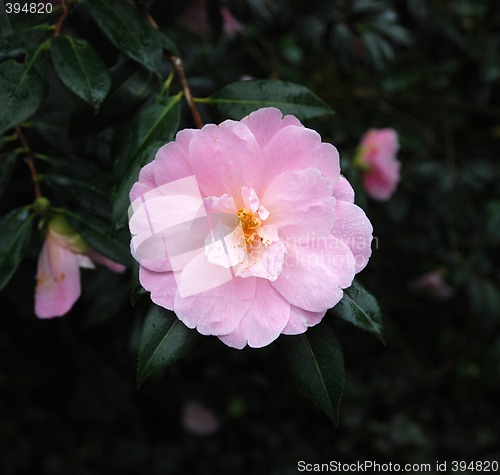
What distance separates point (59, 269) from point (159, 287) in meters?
0.22

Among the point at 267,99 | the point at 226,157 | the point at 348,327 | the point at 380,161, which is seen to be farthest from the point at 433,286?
the point at 226,157

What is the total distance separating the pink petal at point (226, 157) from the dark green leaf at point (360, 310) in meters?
0.16

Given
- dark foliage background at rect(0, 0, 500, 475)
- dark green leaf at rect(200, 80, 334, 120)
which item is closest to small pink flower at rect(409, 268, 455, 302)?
dark foliage background at rect(0, 0, 500, 475)

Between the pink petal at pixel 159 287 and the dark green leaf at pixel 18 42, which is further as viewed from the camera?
the dark green leaf at pixel 18 42

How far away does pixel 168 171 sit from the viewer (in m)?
0.57

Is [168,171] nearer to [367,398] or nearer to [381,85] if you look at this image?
[381,85]

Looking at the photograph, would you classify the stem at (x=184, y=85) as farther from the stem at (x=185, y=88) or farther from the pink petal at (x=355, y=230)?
the pink petal at (x=355, y=230)

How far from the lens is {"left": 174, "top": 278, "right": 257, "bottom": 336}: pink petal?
1.82ft

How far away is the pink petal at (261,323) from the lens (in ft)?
1.85

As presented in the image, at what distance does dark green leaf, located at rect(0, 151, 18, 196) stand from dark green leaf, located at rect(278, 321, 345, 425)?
0.42m

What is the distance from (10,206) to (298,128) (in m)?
0.59

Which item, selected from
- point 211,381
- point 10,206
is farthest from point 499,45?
point 10,206

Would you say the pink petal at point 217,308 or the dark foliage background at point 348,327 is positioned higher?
the pink petal at point 217,308

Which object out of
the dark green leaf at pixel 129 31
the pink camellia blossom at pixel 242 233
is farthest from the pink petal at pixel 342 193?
the dark green leaf at pixel 129 31
